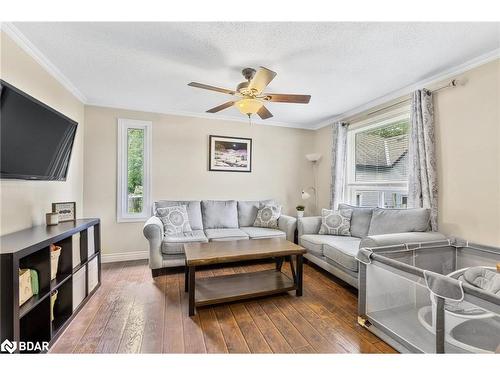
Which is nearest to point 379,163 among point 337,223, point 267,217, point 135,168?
point 337,223

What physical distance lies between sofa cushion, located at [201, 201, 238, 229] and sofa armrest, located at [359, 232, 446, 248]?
208cm

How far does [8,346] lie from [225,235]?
7.10ft

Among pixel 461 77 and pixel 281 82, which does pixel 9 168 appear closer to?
pixel 281 82

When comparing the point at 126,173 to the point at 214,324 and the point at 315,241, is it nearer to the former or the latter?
the point at 214,324

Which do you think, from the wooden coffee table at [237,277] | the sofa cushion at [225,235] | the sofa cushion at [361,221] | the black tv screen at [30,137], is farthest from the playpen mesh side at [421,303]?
the black tv screen at [30,137]

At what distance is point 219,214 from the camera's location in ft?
12.0

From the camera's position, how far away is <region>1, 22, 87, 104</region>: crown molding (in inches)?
66.9

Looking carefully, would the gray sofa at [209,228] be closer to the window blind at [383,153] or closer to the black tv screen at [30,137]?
the black tv screen at [30,137]

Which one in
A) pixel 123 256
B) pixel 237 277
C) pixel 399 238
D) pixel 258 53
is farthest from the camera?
pixel 123 256

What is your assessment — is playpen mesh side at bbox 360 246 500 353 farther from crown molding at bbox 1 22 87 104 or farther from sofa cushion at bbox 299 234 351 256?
crown molding at bbox 1 22 87 104

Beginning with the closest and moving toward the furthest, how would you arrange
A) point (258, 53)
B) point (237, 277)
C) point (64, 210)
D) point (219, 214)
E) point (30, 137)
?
point (30, 137) → point (258, 53) → point (64, 210) → point (237, 277) → point (219, 214)

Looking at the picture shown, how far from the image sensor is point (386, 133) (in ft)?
10.4
